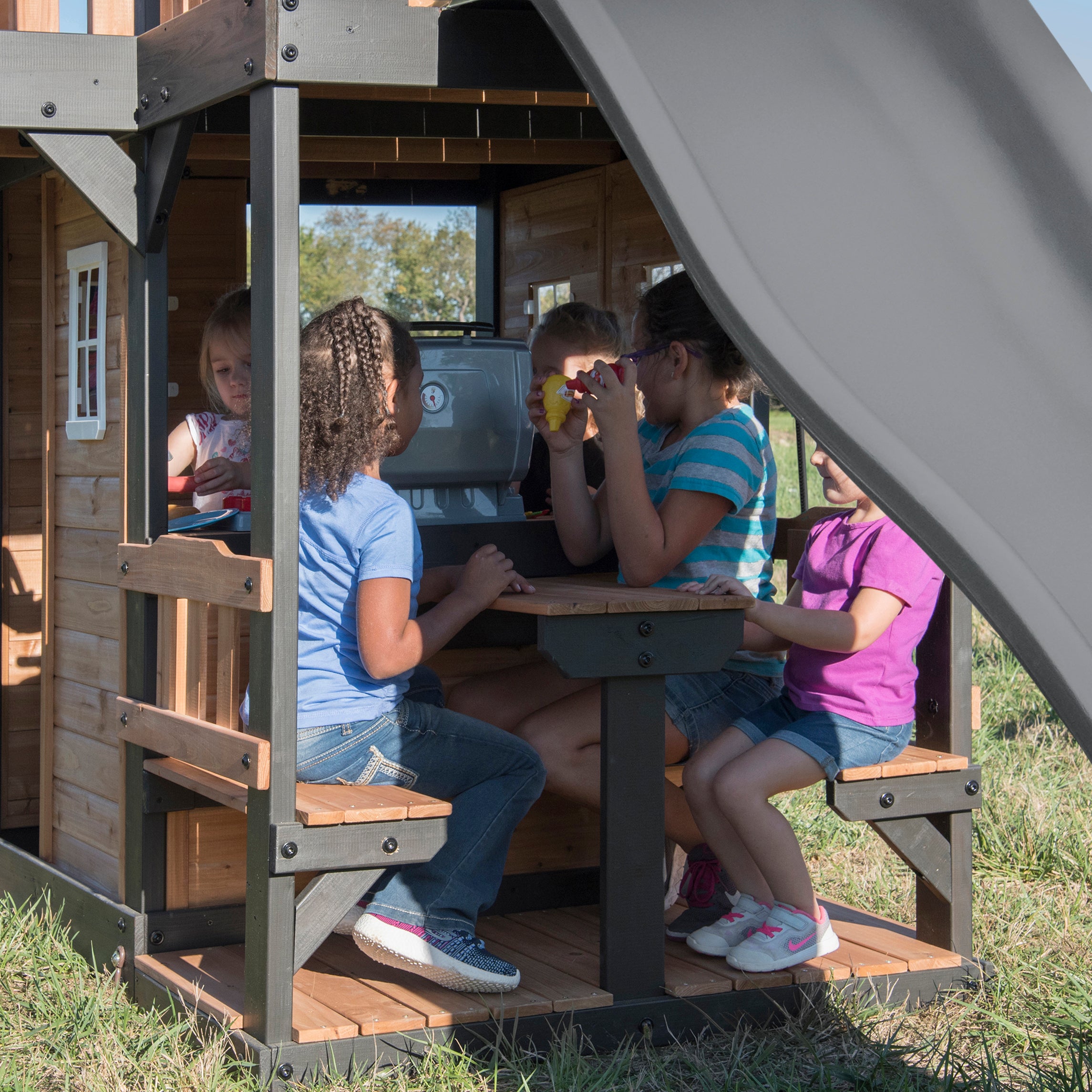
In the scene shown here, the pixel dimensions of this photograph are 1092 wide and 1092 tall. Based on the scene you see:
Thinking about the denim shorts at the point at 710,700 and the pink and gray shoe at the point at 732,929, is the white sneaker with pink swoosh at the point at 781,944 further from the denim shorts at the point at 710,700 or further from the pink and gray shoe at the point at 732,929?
the denim shorts at the point at 710,700

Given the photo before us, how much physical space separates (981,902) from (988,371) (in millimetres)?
3015

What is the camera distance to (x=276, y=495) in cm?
304

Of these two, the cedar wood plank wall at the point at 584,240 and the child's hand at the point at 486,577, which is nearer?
the child's hand at the point at 486,577

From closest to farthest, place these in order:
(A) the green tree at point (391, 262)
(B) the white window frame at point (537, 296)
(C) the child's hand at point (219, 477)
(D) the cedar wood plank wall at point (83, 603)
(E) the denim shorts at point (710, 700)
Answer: (E) the denim shorts at point (710, 700)
(D) the cedar wood plank wall at point (83, 603)
(C) the child's hand at point (219, 477)
(B) the white window frame at point (537, 296)
(A) the green tree at point (391, 262)

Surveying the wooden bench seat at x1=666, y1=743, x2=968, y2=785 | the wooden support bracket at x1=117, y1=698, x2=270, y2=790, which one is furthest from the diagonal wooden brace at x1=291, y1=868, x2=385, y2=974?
the wooden bench seat at x1=666, y1=743, x2=968, y2=785

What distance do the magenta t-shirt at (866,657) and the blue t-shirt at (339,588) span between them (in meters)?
1.03

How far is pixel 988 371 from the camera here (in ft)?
6.31

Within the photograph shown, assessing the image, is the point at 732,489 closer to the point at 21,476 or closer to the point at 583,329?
the point at 583,329

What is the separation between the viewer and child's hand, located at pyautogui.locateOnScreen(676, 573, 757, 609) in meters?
3.38

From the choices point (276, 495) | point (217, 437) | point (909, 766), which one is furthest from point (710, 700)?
point (217, 437)

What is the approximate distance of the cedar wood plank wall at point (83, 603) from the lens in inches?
153

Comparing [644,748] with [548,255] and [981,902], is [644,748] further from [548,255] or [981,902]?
[548,255]

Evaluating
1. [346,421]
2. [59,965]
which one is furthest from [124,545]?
[59,965]

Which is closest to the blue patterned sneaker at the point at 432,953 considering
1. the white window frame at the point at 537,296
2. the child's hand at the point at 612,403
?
the child's hand at the point at 612,403
